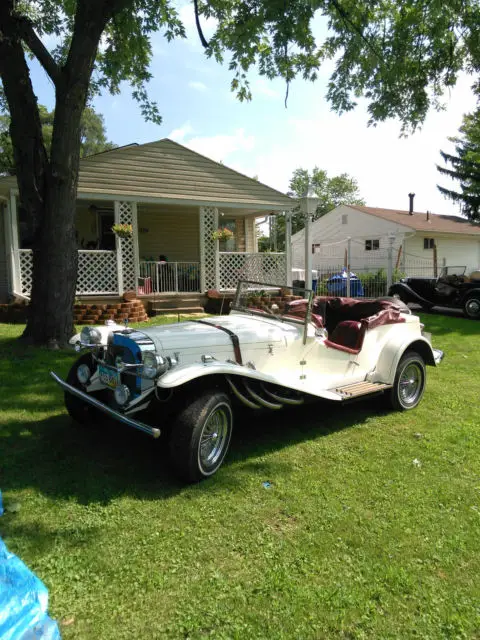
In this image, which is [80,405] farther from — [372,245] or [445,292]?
[372,245]

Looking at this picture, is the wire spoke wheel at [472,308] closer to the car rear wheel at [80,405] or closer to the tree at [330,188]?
the car rear wheel at [80,405]

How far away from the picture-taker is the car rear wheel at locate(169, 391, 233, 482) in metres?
3.30

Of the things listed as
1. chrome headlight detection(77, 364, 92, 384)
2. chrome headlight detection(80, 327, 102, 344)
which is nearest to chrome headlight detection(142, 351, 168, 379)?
chrome headlight detection(80, 327, 102, 344)

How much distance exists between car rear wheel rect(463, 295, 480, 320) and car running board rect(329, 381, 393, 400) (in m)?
9.79

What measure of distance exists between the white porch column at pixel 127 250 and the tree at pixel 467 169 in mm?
15592

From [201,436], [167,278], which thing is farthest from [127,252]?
[201,436]

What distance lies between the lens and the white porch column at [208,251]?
13891mm

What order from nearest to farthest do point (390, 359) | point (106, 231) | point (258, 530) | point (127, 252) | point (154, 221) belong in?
point (258, 530)
point (390, 359)
point (127, 252)
point (106, 231)
point (154, 221)

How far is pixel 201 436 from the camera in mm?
3367

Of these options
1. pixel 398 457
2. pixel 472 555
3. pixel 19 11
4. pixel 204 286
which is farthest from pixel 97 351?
pixel 204 286

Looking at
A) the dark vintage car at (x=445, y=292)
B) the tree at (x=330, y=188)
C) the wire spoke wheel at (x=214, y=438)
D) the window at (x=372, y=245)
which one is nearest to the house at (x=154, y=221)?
the dark vintage car at (x=445, y=292)

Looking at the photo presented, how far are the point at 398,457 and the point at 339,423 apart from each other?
942 millimetres

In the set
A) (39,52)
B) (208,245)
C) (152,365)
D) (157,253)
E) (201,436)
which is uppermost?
(39,52)

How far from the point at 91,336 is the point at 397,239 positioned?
26.5 metres
